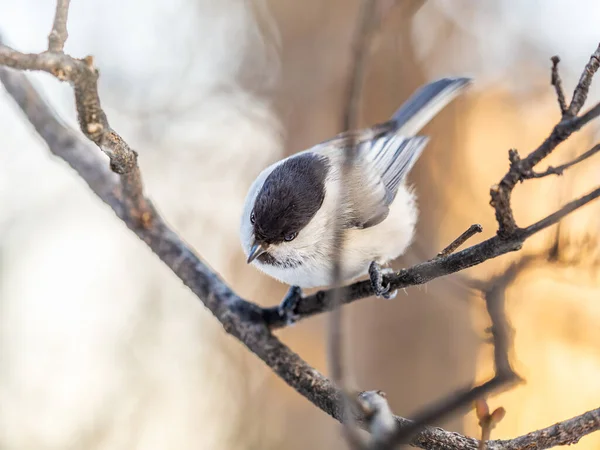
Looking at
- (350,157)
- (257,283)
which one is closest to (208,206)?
(257,283)

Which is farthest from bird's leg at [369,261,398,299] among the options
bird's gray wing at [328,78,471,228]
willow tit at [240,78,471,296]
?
bird's gray wing at [328,78,471,228]

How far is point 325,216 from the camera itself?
1.51 meters

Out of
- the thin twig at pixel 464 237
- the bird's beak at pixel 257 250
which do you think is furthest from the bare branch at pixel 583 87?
the bird's beak at pixel 257 250

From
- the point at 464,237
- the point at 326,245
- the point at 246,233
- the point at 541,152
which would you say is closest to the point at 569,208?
the point at 541,152

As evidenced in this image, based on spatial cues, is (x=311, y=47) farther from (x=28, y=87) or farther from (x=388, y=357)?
(x=28, y=87)

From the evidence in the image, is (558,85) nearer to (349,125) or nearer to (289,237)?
(349,125)

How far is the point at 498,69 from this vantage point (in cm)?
357

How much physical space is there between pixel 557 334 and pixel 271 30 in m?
2.74

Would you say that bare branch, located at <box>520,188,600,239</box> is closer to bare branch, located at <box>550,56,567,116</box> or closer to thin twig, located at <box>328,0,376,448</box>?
bare branch, located at <box>550,56,567,116</box>

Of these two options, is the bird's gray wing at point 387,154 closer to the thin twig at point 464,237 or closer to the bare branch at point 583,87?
the thin twig at point 464,237

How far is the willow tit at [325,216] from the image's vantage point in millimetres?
1453

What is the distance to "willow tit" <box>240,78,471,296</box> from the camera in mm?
1453

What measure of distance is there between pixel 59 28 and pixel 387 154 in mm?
1209

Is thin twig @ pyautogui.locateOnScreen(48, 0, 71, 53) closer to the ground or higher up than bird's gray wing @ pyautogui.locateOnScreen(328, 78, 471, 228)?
closer to the ground
